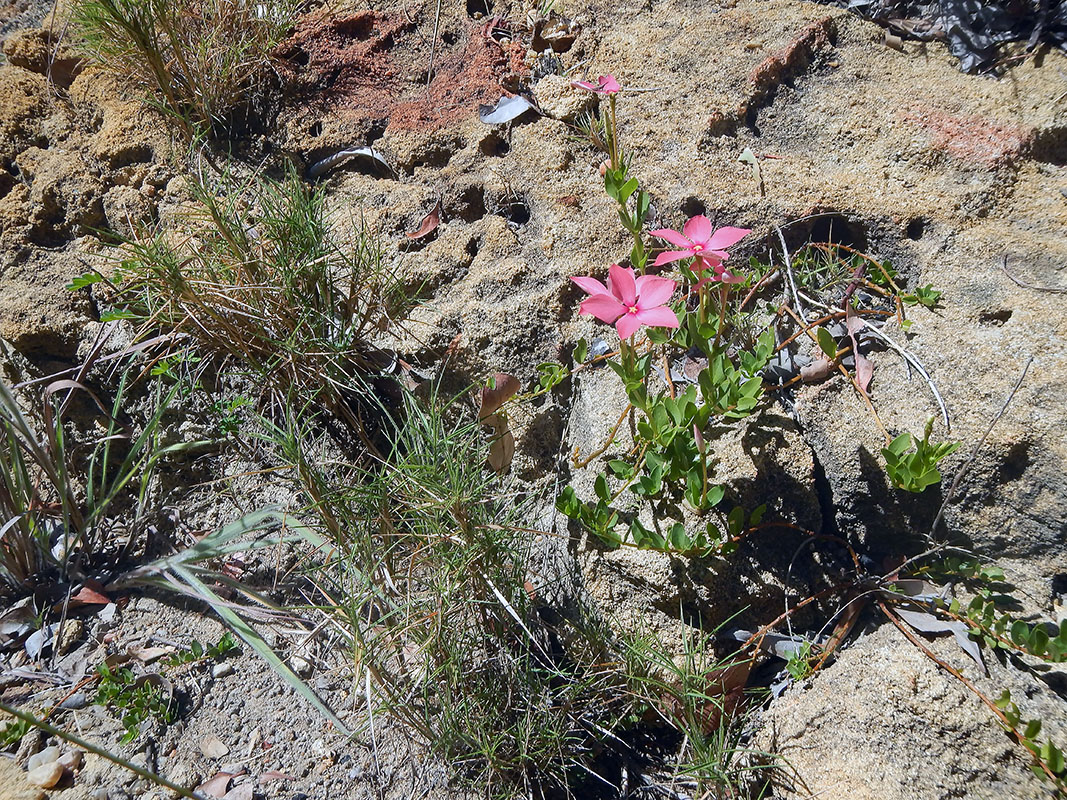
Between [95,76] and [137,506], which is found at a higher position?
[95,76]

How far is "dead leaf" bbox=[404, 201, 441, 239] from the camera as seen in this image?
240 cm

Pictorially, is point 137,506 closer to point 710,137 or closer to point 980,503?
point 710,137

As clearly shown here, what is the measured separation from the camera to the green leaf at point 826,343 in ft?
6.21

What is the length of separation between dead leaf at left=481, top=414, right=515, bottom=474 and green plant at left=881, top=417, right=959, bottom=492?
979mm

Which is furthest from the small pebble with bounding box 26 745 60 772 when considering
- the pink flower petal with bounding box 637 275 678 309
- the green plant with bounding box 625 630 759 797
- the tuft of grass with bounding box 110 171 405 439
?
the pink flower petal with bounding box 637 275 678 309

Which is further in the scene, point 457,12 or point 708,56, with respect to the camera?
point 457,12

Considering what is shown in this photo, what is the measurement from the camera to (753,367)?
1.83 m

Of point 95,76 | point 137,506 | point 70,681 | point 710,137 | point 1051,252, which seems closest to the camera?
point 70,681

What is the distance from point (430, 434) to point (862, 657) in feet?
3.83

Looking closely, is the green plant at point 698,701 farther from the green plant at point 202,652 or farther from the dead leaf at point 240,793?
the green plant at point 202,652

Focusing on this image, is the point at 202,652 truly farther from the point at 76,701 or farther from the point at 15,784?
the point at 15,784

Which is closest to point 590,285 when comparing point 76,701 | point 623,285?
point 623,285

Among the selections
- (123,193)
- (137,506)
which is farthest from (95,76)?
(137,506)

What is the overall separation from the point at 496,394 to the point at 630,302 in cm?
61
